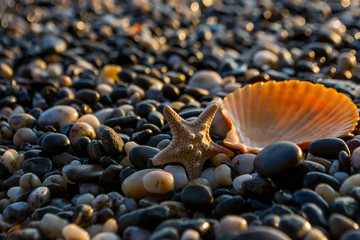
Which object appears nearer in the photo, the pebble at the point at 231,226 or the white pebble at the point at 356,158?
the pebble at the point at 231,226

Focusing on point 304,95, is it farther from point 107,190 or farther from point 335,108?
point 107,190

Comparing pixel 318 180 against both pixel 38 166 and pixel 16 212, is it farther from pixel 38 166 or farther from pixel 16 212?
pixel 38 166

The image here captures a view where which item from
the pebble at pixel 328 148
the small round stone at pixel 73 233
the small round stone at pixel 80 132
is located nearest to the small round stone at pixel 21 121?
the small round stone at pixel 80 132

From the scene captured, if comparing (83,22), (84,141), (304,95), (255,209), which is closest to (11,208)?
(84,141)

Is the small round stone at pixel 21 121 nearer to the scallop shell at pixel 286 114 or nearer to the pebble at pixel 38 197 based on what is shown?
the pebble at pixel 38 197

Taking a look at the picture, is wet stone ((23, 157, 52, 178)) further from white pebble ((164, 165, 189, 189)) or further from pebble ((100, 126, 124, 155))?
white pebble ((164, 165, 189, 189))
